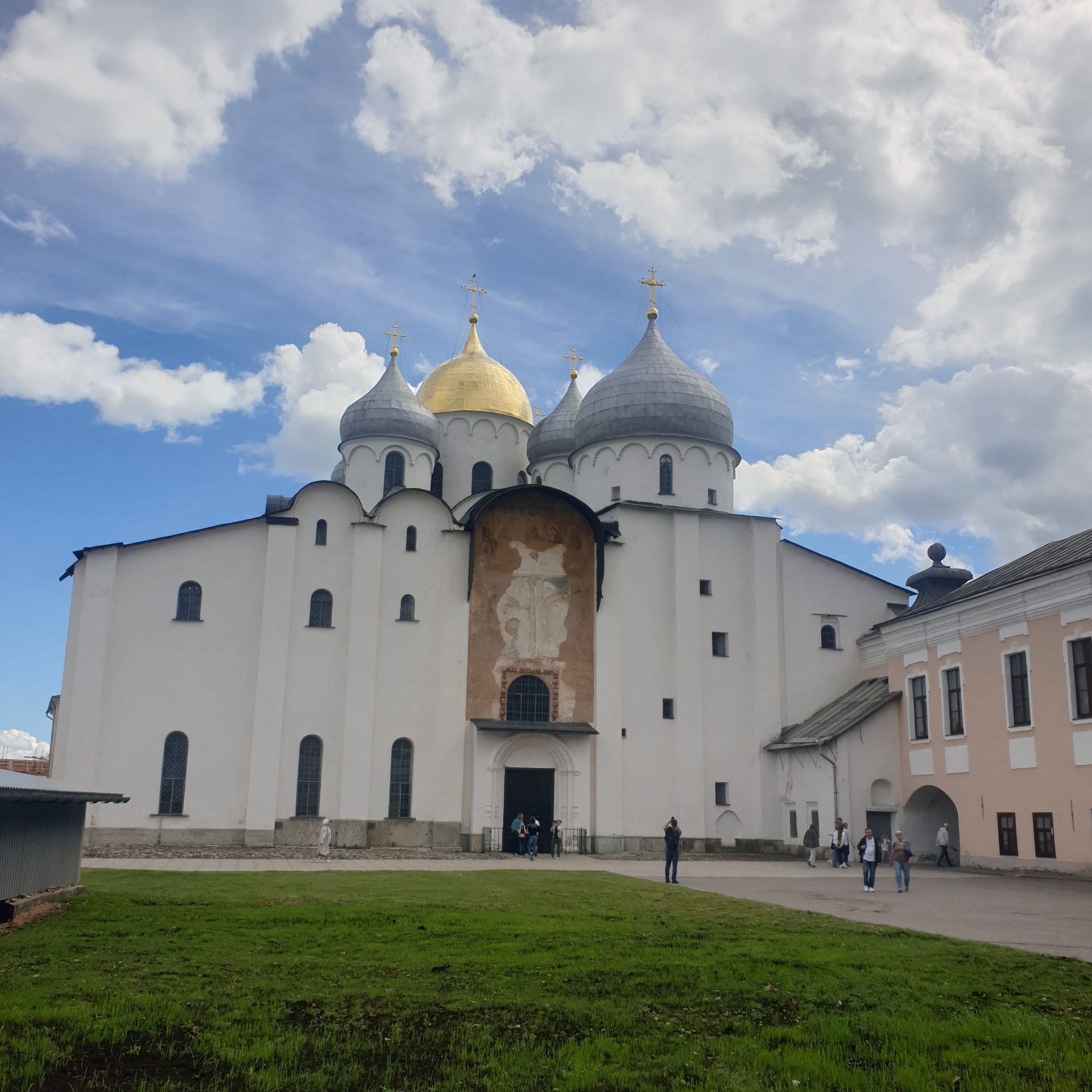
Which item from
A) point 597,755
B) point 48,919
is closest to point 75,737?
point 597,755

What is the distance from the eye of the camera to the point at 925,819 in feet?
95.1

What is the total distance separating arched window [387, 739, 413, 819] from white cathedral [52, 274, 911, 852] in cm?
5

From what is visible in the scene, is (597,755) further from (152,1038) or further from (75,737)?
(152,1038)

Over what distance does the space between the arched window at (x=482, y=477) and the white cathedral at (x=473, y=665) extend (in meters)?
6.74

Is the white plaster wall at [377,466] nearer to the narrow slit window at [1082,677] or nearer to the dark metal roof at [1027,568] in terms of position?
the dark metal roof at [1027,568]

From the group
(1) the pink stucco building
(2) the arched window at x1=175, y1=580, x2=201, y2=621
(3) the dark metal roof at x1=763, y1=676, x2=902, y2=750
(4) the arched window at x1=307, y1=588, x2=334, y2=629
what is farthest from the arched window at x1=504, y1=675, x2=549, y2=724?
(1) the pink stucco building

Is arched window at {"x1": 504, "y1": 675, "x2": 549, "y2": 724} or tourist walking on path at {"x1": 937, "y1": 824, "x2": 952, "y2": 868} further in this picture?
arched window at {"x1": 504, "y1": 675, "x2": 549, "y2": 724}

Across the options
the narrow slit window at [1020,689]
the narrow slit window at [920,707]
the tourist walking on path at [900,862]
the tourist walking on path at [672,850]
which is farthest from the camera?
the narrow slit window at [920,707]

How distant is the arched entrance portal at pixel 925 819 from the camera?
28.6 m

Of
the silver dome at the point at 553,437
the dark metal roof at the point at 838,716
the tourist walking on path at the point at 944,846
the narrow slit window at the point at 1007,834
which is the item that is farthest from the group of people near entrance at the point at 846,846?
the silver dome at the point at 553,437

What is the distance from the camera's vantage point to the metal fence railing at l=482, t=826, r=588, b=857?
29562mm

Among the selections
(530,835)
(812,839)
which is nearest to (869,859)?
(812,839)

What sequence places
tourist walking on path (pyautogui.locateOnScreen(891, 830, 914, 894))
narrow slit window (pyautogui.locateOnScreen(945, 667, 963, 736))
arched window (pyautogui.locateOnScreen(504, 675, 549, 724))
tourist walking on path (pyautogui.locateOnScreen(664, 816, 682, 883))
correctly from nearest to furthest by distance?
tourist walking on path (pyautogui.locateOnScreen(891, 830, 914, 894)), tourist walking on path (pyautogui.locateOnScreen(664, 816, 682, 883)), narrow slit window (pyautogui.locateOnScreen(945, 667, 963, 736)), arched window (pyautogui.locateOnScreen(504, 675, 549, 724))

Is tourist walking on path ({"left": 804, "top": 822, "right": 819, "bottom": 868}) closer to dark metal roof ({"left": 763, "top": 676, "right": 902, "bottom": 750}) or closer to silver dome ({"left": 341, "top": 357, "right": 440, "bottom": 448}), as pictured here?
dark metal roof ({"left": 763, "top": 676, "right": 902, "bottom": 750})
